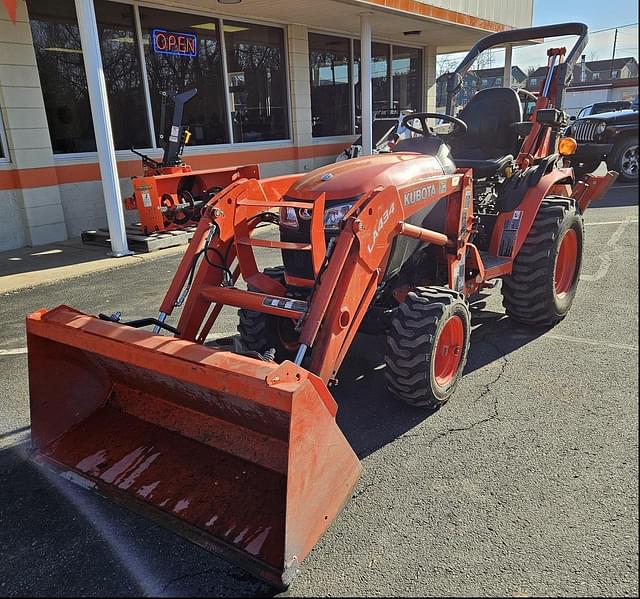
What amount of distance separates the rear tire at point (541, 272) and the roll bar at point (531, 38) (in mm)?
1190

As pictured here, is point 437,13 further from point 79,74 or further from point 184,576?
point 184,576

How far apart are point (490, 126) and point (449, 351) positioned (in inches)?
104

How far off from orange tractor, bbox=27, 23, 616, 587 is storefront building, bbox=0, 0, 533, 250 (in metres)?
6.47

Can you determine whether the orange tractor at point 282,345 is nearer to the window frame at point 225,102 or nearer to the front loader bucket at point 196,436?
the front loader bucket at point 196,436

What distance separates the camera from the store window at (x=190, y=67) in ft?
33.9

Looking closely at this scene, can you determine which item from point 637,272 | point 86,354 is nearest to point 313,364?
point 86,354

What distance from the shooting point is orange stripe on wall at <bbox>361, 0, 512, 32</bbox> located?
34.0ft

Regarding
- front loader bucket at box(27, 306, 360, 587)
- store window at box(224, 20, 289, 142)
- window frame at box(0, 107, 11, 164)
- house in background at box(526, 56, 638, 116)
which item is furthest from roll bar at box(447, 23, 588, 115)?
store window at box(224, 20, 289, 142)

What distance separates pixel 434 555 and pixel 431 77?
16875mm

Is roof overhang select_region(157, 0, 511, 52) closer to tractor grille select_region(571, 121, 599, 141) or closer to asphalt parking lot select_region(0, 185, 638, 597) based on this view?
tractor grille select_region(571, 121, 599, 141)

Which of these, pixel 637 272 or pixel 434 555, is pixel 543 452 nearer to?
pixel 434 555

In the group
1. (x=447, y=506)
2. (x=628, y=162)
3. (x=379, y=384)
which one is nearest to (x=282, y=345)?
(x=379, y=384)

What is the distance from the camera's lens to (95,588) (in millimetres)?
2287

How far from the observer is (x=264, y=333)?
388cm
